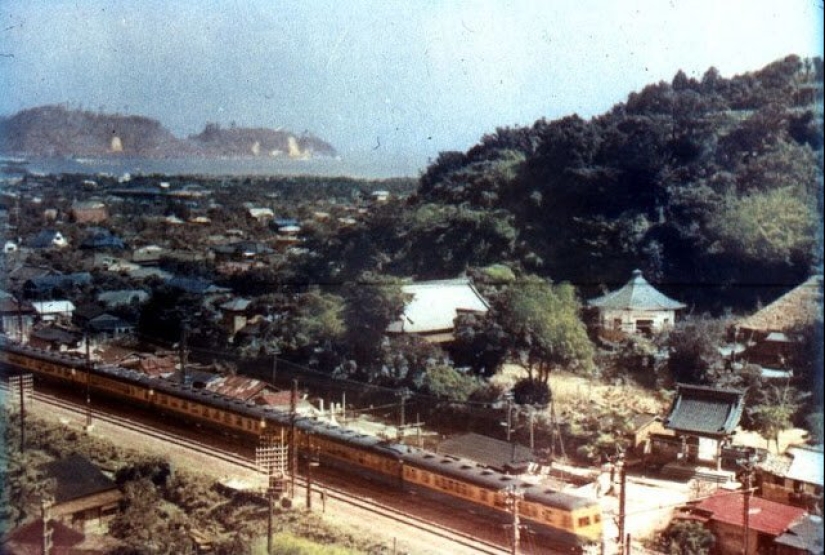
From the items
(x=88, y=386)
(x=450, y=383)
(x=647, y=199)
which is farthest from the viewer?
(x=88, y=386)

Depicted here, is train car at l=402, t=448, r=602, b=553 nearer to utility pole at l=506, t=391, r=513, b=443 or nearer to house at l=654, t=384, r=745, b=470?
utility pole at l=506, t=391, r=513, b=443

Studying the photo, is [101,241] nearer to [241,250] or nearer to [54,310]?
[54,310]

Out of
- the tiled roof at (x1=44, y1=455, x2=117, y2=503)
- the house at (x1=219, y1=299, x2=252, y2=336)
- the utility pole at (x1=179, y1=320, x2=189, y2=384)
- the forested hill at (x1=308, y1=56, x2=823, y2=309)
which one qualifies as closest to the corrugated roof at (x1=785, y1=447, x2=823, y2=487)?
the forested hill at (x1=308, y1=56, x2=823, y2=309)

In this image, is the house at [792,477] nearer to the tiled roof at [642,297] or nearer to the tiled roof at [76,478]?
the tiled roof at [642,297]

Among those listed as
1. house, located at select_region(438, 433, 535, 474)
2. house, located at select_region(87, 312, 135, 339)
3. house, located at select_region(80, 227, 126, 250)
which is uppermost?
house, located at select_region(80, 227, 126, 250)

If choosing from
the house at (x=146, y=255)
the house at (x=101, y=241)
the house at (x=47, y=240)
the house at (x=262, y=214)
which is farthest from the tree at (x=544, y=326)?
the house at (x=47, y=240)

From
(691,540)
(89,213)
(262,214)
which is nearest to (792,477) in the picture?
(691,540)

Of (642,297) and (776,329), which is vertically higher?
(642,297)
